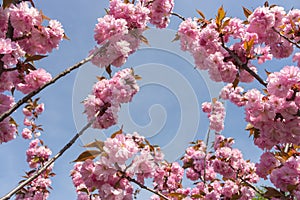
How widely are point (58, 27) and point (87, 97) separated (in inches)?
33.3

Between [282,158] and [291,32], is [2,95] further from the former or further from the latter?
[291,32]

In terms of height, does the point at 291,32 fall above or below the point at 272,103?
above

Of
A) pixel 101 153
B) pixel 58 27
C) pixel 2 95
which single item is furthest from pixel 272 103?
pixel 2 95

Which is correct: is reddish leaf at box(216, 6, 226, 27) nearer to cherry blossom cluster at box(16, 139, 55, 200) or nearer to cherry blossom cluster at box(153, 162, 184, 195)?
cherry blossom cluster at box(153, 162, 184, 195)

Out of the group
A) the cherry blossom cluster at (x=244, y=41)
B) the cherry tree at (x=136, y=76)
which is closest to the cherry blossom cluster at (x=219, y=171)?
the cherry tree at (x=136, y=76)

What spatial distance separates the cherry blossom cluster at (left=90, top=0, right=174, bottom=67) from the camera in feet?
10.2

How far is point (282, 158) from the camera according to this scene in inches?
123

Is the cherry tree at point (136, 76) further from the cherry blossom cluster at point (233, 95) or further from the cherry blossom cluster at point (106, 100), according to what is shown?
the cherry blossom cluster at point (233, 95)

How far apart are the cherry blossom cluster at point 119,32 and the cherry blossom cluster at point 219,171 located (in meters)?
2.66

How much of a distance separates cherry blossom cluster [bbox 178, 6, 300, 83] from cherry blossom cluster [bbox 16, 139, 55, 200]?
4.23 meters

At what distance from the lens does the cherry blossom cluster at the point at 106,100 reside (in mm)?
2699

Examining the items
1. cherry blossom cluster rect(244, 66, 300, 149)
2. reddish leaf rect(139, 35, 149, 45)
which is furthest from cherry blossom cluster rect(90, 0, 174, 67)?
cherry blossom cluster rect(244, 66, 300, 149)

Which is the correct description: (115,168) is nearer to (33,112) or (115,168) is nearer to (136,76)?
(136,76)

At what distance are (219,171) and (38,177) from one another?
12.7 feet
